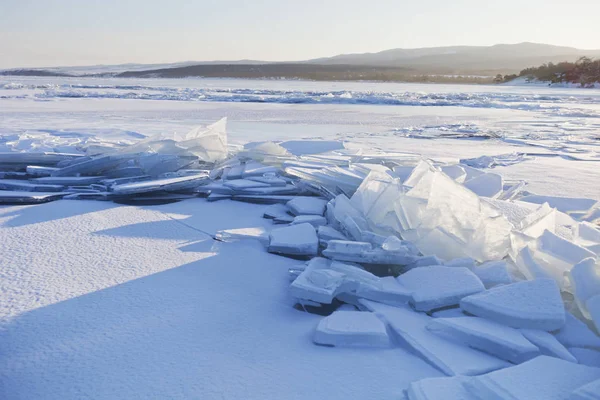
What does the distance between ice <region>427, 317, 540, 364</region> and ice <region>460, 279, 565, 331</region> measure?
0.03m

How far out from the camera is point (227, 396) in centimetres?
132

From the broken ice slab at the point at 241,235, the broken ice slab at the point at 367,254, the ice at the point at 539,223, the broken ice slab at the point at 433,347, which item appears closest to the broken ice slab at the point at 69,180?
the broken ice slab at the point at 241,235

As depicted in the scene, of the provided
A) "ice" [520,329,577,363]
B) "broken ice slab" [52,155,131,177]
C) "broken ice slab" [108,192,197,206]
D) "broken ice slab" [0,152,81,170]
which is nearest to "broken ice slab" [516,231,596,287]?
"ice" [520,329,577,363]

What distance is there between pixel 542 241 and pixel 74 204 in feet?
8.95

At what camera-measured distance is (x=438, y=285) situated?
74.5 inches

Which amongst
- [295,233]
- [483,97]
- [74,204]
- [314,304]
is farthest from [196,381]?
[483,97]

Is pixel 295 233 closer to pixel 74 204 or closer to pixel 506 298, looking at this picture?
pixel 506 298

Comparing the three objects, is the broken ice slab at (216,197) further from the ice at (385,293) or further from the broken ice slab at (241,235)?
the ice at (385,293)

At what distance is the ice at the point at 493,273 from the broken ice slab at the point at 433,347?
35cm

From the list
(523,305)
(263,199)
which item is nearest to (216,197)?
(263,199)

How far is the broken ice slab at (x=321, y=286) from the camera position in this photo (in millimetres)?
1851

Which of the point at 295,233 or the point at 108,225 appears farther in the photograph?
the point at 108,225

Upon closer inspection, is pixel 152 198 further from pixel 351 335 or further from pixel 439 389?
pixel 439 389

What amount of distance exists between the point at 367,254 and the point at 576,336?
83cm
